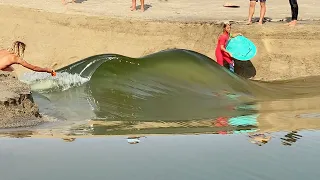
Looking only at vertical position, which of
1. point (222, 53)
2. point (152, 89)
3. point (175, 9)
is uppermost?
point (175, 9)

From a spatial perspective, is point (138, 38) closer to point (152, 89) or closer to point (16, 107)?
point (152, 89)

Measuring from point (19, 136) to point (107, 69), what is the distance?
441 centimetres

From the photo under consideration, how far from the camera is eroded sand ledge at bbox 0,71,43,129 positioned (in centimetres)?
670

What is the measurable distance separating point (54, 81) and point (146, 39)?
3764 mm

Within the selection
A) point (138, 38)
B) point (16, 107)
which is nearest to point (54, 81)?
point (16, 107)

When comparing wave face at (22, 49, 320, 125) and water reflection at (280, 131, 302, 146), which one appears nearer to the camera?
water reflection at (280, 131, 302, 146)

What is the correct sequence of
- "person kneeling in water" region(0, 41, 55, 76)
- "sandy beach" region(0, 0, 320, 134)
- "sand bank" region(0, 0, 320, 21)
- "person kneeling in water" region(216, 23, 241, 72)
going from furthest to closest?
"sand bank" region(0, 0, 320, 21) → "sandy beach" region(0, 0, 320, 134) → "person kneeling in water" region(216, 23, 241, 72) → "person kneeling in water" region(0, 41, 55, 76)

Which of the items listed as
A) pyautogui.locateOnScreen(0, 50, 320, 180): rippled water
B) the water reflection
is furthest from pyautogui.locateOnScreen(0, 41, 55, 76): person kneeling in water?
the water reflection

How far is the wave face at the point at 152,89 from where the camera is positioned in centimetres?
835

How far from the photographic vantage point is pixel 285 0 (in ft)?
65.5

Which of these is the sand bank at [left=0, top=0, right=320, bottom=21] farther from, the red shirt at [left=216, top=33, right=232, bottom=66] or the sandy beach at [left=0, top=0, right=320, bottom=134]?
the red shirt at [left=216, top=33, right=232, bottom=66]

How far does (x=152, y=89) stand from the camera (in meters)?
9.79

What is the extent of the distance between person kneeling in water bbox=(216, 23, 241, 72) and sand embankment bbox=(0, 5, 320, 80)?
1270mm

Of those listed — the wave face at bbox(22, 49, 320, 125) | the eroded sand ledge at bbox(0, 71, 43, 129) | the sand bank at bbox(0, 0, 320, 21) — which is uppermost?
the sand bank at bbox(0, 0, 320, 21)
